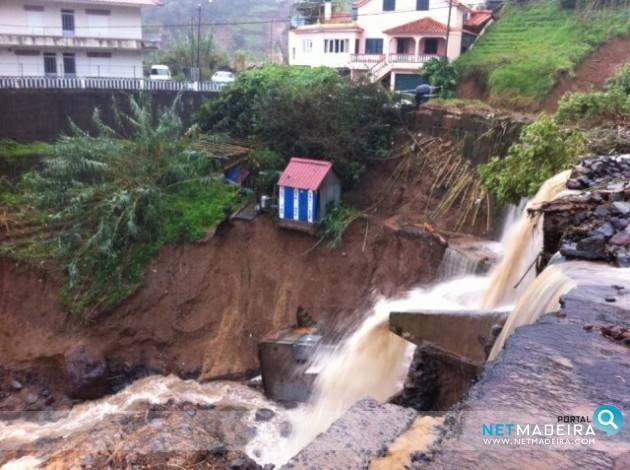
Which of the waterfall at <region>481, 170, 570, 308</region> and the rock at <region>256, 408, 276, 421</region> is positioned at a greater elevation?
the waterfall at <region>481, 170, 570, 308</region>

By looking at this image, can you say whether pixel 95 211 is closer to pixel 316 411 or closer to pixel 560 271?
pixel 316 411

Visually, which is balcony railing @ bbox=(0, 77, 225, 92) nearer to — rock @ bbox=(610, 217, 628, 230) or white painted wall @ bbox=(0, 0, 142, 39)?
white painted wall @ bbox=(0, 0, 142, 39)

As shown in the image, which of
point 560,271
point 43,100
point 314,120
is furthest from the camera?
point 43,100

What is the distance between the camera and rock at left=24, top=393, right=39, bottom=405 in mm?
13561

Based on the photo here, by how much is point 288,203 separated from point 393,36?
44.2 ft

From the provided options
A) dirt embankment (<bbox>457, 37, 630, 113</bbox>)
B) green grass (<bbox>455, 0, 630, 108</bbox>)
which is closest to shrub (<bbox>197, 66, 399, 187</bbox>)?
dirt embankment (<bbox>457, 37, 630, 113</bbox>)

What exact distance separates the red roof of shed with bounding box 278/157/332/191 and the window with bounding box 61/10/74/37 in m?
15.0

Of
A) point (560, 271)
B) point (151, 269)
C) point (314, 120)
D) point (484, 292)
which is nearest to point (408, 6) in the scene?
point (314, 120)

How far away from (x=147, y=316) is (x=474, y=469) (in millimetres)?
13592

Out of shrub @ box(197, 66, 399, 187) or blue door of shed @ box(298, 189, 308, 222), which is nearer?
blue door of shed @ box(298, 189, 308, 222)

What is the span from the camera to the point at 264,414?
495 inches

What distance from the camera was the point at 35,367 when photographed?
563 inches

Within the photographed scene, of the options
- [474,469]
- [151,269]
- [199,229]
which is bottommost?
[151,269]

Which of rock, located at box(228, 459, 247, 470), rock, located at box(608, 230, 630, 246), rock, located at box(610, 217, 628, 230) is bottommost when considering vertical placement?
rock, located at box(228, 459, 247, 470)
